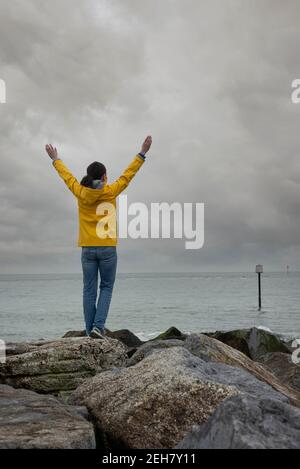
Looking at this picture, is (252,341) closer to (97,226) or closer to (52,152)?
(97,226)

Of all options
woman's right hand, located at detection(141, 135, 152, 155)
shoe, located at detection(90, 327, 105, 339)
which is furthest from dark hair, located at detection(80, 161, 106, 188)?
shoe, located at detection(90, 327, 105, 339)

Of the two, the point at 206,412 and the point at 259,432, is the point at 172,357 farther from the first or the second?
the point at 259,432

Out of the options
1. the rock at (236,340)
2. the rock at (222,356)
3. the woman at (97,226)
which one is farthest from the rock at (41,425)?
the rock at (236,340)

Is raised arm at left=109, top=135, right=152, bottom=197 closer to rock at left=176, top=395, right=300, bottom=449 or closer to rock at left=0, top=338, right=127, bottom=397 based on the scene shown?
rock at left=0, top=338, right=127, bottom=397

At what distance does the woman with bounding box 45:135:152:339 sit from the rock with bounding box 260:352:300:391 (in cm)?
331

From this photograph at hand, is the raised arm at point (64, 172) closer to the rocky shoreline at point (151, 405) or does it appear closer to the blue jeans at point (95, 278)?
the blue jeans at point (95, 278)

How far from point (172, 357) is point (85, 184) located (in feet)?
13.3

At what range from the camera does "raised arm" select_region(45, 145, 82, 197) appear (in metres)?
8.13

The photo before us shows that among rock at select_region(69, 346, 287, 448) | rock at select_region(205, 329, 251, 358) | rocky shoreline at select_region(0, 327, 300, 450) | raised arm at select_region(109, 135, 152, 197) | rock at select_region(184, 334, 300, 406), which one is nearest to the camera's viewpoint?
rocky shoreline at select_region(0, 327, 300, 450)

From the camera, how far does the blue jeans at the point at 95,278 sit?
8203mm
